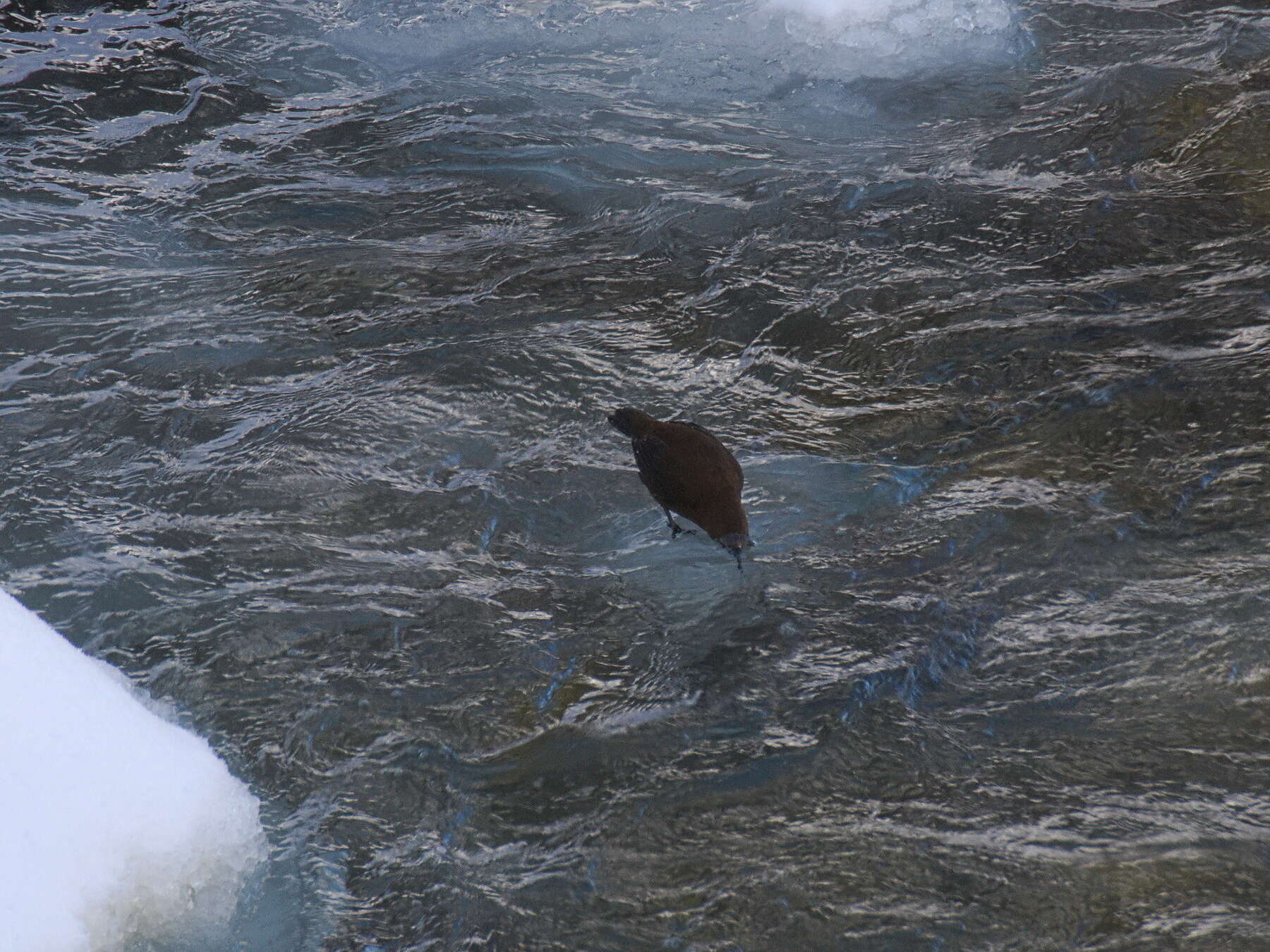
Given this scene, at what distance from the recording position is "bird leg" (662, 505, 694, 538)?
3.47 meters

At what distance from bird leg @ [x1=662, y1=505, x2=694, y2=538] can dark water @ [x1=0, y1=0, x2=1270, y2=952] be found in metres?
0.04

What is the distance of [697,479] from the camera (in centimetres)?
312

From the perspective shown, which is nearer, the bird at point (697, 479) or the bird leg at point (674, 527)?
the bird at point (697, 479)

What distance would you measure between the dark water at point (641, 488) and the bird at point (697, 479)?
0.93 ft

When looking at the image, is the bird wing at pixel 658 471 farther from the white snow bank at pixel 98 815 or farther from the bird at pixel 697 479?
the white snow bank at pixel 98 815

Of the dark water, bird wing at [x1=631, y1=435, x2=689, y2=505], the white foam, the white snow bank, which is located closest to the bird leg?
the dark water

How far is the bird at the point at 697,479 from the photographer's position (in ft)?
10.2

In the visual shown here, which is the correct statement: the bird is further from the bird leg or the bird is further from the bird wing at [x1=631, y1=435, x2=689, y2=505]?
the bird leg

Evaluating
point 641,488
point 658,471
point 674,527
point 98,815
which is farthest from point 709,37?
point 98,815

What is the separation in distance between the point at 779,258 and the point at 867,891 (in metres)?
3.05

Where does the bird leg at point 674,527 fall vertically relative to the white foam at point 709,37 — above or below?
below

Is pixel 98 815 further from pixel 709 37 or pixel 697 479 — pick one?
pixel 709 37

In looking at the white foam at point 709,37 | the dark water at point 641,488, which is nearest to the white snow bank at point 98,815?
the dark water at point 641,488

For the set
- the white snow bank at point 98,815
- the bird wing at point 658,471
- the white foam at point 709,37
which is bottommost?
the white snow bank at point 98,815
